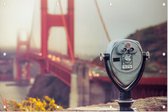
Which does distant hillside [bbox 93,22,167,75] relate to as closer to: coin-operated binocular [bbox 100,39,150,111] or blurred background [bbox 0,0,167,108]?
blurred background [bbox 0,0,167,108]

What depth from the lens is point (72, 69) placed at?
16.3 ft

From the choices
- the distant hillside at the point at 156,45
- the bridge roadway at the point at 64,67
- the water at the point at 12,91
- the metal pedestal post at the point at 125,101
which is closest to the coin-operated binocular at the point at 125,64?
the metal pedestal post at the point at 125,101

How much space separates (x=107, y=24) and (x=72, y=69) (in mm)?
688

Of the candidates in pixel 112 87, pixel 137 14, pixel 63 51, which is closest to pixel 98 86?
pixel 112 87

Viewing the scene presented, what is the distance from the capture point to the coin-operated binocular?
11.6 ft

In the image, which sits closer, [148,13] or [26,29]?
[26,29]

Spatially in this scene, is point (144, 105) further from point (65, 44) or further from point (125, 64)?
point (125, 64)

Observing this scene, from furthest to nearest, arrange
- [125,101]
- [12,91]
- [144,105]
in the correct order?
[144,105]
[12,91]
[125,101]

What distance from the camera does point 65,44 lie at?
4.95 meters

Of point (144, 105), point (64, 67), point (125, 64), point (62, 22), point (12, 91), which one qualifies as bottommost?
point (144, 105)

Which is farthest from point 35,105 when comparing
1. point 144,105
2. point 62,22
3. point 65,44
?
point 144,105

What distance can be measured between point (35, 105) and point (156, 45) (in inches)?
64.8

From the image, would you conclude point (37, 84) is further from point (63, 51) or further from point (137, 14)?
point (137, 14)

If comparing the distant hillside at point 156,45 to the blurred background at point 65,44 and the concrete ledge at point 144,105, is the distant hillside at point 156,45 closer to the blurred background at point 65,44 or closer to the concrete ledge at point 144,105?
the blurred background at point 65,44
